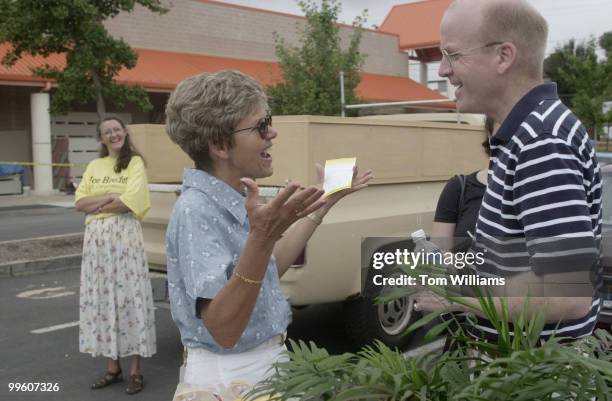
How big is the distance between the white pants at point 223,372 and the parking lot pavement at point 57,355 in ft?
9.46

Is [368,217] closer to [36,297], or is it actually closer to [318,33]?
[36,297]

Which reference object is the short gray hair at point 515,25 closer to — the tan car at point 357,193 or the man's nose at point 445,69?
the man's nose at point 445,69

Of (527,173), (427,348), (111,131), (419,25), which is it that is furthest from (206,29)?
(427,348)

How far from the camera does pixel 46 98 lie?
21.1 metres

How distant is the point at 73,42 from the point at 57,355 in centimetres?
784

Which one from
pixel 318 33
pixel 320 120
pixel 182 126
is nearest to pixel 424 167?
pixel 320 120

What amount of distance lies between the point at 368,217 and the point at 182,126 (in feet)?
10.8

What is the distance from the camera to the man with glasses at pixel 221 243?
6.45 ft

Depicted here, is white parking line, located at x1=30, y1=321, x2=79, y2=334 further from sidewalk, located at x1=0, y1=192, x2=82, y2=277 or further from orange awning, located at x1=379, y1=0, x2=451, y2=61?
orange awning, located at x1=379, y1=0, x2=451, y2=61

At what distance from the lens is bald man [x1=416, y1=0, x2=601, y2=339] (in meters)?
1.49

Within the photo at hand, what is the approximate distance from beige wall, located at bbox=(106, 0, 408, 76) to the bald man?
21.9 metres

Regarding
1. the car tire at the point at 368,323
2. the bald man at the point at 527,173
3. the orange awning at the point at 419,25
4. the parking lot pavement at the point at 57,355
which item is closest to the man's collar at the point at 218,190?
the bald man at the point at 527,173

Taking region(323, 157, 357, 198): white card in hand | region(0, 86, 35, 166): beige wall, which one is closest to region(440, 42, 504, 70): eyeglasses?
region(323, 157, 357, 198): white card in hand

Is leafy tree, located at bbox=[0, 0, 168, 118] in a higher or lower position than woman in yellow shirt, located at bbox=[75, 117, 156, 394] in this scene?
higher
